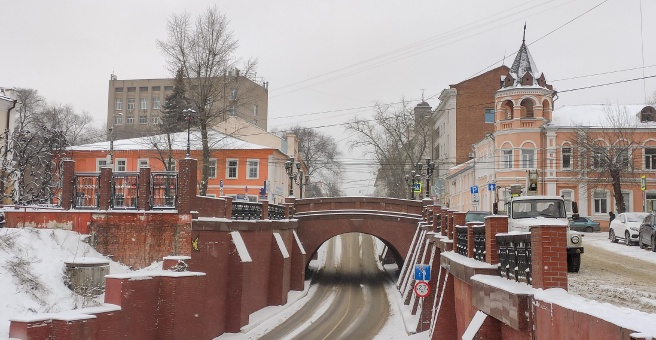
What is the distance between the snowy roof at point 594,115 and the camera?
4750 centimetres

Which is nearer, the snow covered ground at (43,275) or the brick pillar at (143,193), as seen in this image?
the snow covered ground at (43,275)

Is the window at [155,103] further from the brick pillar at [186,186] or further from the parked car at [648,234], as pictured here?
the parked car at [648,234]

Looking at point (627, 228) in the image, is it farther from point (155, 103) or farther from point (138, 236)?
point (155, 103)

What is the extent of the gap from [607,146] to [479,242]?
37.7 meters

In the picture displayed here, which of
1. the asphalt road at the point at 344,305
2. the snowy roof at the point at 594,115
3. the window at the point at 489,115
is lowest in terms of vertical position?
the asphalt road at the point at 344,305

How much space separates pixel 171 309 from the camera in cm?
1694

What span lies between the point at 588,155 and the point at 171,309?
37.6 m

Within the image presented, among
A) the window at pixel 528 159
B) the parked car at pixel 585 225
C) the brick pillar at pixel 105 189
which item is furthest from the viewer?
the window at pixel 528 159

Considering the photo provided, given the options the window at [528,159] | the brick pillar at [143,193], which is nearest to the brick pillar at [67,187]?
the brick pillar at [143,193]

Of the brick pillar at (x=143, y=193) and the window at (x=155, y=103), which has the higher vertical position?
the window at (x=155, y=103)

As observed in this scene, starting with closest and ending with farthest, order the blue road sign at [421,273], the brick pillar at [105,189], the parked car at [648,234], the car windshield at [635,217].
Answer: the brick pillar at [105,189] → the blue road sign at [421,273] → the parked car at [648,234] → the car windshield at [635,217]

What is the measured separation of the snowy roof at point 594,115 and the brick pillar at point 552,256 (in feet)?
141

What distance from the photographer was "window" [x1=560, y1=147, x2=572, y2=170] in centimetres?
4800

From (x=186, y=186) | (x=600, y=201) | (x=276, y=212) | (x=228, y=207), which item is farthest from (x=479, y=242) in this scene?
(x=600, y=201)
